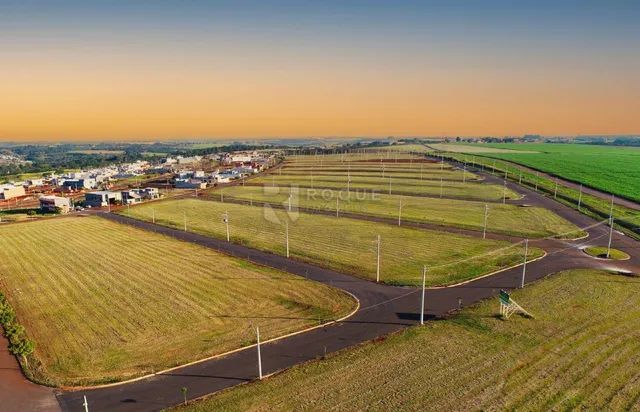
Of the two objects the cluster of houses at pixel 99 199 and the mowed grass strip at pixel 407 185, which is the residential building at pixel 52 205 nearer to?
the cluster of houses at pixel 99 199

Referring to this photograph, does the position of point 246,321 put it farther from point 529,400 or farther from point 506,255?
point 506,255

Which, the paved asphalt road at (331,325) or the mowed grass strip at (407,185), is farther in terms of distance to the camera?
the mowed grass strip at (407,185)

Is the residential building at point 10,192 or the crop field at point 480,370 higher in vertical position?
the crop field at point 480,370

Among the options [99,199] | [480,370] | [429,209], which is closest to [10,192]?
[99,199]

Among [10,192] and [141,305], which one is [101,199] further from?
[141,305]

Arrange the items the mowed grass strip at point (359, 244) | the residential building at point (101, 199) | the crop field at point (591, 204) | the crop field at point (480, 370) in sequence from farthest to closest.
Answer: the residential building at point (101, 199)
the crop field at point (591, 204)
the mowed grass strip at point (359, 244)
the crop field at point (480, 370)

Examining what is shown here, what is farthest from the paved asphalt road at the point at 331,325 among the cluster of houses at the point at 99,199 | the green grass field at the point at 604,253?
the cluster of houses at the point at 99,199
